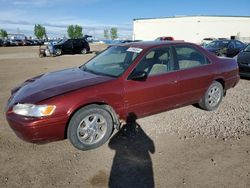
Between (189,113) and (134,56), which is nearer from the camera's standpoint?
(134,56)

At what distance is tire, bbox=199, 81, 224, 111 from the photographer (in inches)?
→ 208

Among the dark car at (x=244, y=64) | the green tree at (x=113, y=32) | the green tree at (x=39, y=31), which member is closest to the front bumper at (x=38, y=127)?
the dark car at (x=244, y=64)

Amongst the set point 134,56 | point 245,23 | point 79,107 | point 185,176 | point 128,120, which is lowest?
point 185,176

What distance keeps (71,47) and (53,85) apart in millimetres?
21252

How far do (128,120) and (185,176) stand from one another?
1482 millimetres

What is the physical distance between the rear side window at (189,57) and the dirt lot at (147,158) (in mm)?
1085

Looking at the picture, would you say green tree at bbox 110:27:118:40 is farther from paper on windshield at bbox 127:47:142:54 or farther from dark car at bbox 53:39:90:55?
paper on windshield at bbox 127:47:142:54

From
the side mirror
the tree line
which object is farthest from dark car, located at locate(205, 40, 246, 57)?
the tree line

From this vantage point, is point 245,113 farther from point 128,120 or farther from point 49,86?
point 49,86

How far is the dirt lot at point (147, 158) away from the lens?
305 centimetres

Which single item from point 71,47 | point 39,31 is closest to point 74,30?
point 39,31

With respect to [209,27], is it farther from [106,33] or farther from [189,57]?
[189,57]

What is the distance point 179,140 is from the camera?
4.08 meters

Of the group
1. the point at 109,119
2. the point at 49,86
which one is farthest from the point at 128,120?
the point at 49,86
